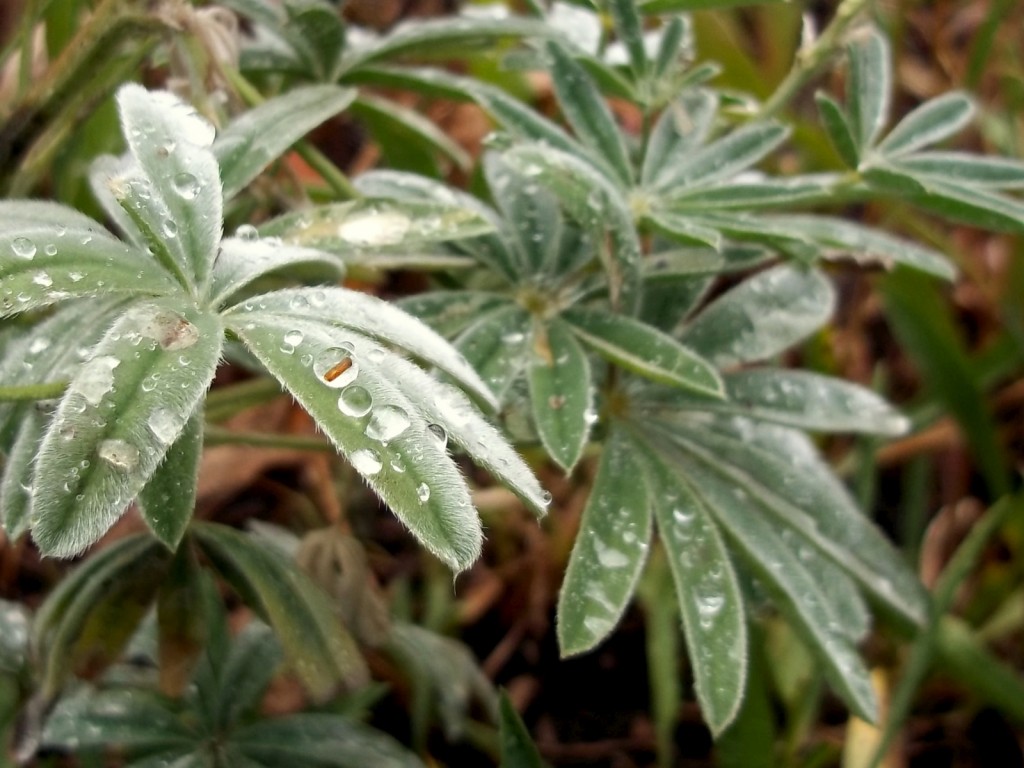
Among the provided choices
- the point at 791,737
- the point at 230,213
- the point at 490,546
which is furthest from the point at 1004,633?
the point at 230,213

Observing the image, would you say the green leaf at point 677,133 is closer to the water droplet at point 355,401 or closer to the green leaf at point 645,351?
the green leaf at point 645,351

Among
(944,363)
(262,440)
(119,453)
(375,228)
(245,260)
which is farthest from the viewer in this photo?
(944,363)

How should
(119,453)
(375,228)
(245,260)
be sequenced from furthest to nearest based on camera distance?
(375,228), (245,260), (119,453)

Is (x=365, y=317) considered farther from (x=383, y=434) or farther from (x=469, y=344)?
(x=469, y=344)

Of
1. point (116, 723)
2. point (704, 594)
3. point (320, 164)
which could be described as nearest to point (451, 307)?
point (320, 164)

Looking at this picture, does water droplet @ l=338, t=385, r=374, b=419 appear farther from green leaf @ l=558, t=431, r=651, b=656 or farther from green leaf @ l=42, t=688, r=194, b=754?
green leaf @ l=42, t=688, r=194, b=754
